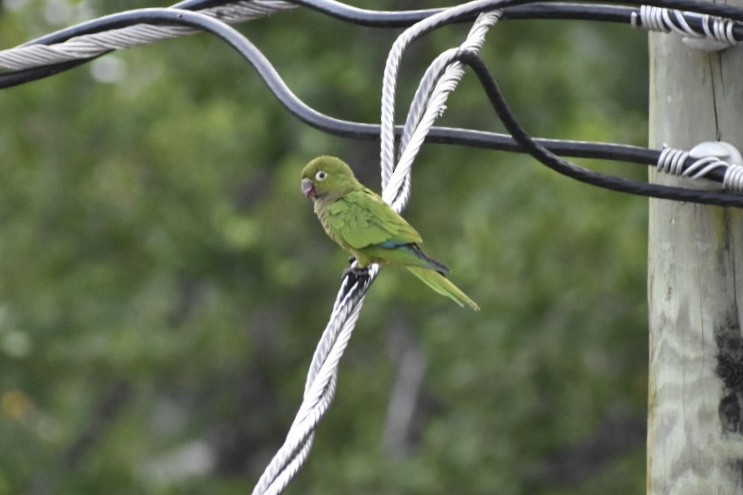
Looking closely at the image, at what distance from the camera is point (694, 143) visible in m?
3.44

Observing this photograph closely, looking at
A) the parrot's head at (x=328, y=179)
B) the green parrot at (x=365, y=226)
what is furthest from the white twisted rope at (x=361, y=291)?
the parrot's head at (x=328, y=179)

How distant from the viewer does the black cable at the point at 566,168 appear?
327 centimetres

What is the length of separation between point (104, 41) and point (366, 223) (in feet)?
3.27

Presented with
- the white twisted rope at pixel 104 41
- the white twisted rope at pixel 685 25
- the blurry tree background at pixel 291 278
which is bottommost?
the blurry tree background at pixel 291 278

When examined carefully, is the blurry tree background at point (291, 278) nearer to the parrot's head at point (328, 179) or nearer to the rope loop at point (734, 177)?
the parrot's head at point (328, 179)

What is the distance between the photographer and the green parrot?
13.1 feet

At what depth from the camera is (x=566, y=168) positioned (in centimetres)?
350

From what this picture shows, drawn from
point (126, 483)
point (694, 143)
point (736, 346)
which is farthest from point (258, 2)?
point (126, 483)

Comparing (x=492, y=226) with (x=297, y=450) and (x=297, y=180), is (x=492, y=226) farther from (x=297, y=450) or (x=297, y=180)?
(x=297, y=450)

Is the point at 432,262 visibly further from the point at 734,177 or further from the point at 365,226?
the point at 734,177

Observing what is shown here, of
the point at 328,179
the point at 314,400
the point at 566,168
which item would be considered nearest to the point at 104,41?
the point at 328,179

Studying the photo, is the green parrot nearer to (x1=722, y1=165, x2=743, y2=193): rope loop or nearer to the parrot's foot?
the parrot's foot

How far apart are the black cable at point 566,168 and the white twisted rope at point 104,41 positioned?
32.8 inches

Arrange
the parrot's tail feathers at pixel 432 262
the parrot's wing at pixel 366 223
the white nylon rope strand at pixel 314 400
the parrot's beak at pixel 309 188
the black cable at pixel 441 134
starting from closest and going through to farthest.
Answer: the white nylon rope strand at pixel 314 400 → the black cable at pixel 441 134 → the parrot's tail feathers at pixel 432 262 → the parrot's wing at pixel 366 223 → the parrot's beak at pixel 309 188
